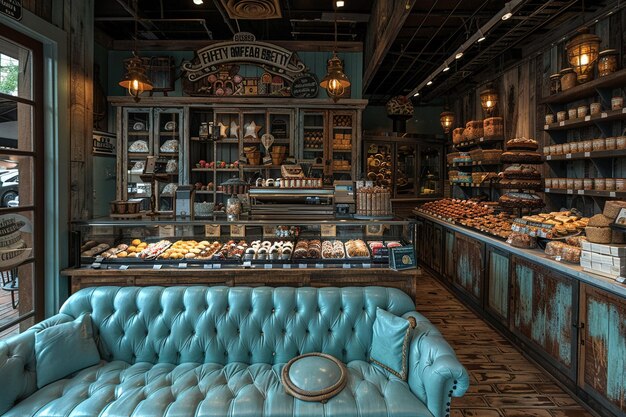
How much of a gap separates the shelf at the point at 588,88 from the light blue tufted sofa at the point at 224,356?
3.19 meters

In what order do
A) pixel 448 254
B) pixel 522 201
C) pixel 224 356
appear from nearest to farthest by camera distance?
pixel 224 356 → pixel 522 201 → pixel 448 254

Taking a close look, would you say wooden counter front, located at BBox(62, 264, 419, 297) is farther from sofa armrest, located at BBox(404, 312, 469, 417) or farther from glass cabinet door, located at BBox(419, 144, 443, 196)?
glass cabinet door, located at BBox(419, 144, 443, 196)

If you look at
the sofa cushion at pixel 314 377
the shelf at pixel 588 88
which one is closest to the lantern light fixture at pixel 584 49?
the shelf at pixel 588 88

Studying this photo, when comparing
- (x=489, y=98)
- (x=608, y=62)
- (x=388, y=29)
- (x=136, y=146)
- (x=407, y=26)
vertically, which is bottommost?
(x=136, y=146)

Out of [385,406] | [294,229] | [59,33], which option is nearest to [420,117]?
[294,229]

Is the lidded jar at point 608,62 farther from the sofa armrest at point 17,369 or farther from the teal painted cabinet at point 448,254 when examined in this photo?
the sofa armrest at point 17,369

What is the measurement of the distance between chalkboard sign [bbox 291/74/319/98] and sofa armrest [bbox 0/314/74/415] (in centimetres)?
497

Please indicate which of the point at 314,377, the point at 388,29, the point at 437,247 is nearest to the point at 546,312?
the point at 314,377

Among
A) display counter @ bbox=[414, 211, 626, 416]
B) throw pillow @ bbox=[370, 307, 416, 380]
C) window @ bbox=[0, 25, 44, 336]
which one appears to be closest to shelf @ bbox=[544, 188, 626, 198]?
display counter @ bbox=[414, 211, 626, 416]

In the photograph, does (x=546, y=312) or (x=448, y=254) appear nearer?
(x=546, y=312)

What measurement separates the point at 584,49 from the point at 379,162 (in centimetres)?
592

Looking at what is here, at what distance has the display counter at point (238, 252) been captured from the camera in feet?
10.9

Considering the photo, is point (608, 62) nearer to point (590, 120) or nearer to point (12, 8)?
point (590, 120)

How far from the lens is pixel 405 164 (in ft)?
33.3
